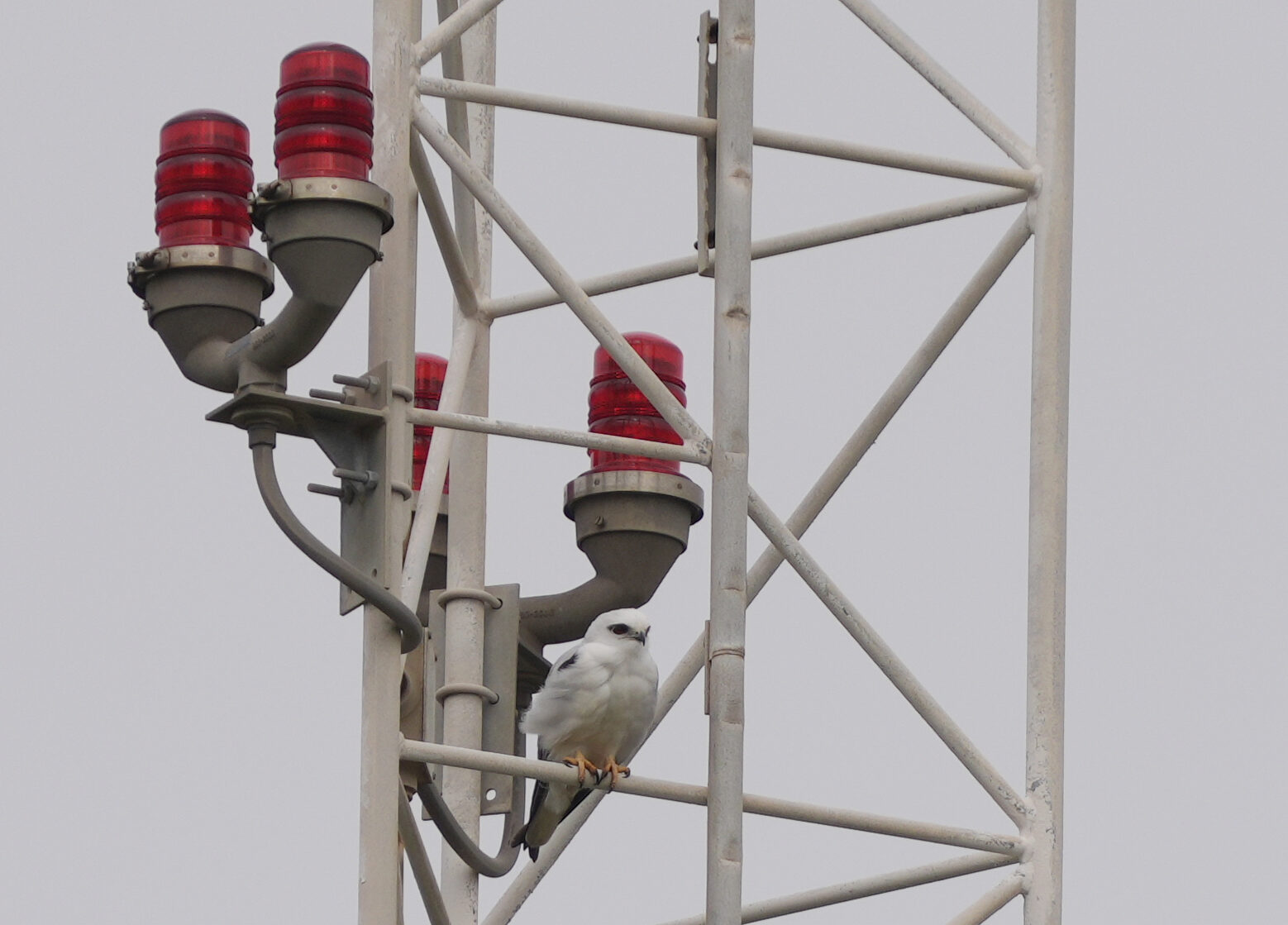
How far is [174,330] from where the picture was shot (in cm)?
1947

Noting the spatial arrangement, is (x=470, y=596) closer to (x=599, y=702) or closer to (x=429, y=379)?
(x=599, y=702)

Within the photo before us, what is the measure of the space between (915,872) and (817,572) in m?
1.73

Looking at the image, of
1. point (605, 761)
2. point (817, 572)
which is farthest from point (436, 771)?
point (817, 572)

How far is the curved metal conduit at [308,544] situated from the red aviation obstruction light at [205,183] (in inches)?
48.8

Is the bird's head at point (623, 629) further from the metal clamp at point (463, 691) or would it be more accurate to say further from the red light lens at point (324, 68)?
the red light lens at point (324, 68)

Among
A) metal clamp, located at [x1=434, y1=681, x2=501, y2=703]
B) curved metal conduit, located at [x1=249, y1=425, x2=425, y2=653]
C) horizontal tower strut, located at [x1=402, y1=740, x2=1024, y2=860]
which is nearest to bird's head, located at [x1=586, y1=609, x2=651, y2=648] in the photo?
metal clamp, located at [x1=434, y1=681, x2=501, y2=703]

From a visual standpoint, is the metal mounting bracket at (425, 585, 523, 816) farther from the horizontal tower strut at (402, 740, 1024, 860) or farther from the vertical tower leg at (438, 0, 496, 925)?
the horizontal tower strut at (402, 740, 1024, 860)

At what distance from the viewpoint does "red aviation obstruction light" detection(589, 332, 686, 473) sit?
22219 mm

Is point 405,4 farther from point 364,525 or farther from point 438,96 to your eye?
point 364,525

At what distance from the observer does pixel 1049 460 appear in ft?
68.5

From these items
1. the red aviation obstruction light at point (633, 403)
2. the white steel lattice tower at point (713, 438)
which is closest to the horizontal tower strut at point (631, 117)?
the white steel lattice tower at point (713, 438)

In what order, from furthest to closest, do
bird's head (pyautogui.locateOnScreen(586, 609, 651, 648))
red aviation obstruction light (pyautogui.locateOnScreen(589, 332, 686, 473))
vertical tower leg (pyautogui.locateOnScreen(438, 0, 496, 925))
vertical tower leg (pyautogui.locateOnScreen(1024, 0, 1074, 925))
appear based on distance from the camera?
red aviation obstruction light (pyautogui.locateOnScreen(589, 332, 686, 473)), bird's head (pyautogui.locateOnScreen(586, 609, 651, 648)), vertical tower leg (pyautogui.locateOnScreen(438, 0, 496, 925)), vertical tower leg (pyautogui.locateOnScreen(1024, 0, 1074, 925))

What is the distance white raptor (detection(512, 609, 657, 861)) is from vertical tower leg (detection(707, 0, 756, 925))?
232 centimetres

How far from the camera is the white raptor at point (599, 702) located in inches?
854
